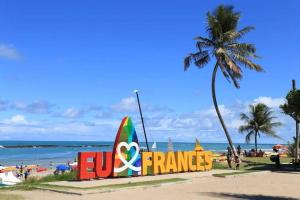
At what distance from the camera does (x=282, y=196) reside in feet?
55.4

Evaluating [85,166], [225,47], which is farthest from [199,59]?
[85,166]

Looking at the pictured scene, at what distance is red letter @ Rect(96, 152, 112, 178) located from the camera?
21.5 meters

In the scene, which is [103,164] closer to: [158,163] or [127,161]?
[127,161]

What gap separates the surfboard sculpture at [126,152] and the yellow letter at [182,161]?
296 centimetres

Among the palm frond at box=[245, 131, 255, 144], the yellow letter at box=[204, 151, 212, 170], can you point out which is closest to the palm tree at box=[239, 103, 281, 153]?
the palm frond at box=[245, 131, 255, 144]

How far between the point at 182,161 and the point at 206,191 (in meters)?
7.91

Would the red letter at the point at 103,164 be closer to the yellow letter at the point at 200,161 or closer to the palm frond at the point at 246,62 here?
the yellow letter at the point at 200,161

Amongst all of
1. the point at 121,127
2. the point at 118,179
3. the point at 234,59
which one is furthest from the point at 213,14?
the point at 118,179

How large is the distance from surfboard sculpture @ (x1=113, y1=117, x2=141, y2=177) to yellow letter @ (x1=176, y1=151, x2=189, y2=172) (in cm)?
296

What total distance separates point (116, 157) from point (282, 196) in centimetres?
811

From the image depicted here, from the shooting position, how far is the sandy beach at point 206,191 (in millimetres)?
16219

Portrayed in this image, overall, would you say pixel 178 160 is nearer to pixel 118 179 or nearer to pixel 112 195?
pixel 118 179

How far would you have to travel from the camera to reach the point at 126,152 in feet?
75.1

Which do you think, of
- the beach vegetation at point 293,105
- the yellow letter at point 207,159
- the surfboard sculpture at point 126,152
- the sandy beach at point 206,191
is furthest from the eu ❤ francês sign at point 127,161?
the beach vegetation at point 293,105
